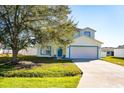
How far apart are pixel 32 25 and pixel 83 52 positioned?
48.2ft

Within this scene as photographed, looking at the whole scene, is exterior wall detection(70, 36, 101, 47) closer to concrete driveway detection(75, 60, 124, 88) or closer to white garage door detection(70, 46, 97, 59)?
white garage door detection(70, 46, 97, 59)

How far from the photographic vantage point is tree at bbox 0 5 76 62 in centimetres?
1866

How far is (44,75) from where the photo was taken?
13664mm

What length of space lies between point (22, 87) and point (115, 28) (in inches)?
667

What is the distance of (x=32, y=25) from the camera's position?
62.8 feet

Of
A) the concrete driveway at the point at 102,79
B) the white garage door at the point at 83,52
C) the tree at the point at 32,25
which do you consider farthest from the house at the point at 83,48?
the concrete driveway at the point at 102,79

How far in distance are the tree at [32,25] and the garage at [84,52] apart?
1293 centimetres

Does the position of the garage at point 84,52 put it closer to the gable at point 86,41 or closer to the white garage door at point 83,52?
the white garage door at point 83,52

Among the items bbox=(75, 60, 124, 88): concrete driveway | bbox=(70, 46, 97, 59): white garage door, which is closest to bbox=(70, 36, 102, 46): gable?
bbox=(70, 46, 97, 59): white garage door

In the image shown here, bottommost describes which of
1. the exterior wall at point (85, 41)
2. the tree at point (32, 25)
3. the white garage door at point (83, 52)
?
the white garage door at point (83, 52)

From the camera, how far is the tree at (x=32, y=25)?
61.2ft
